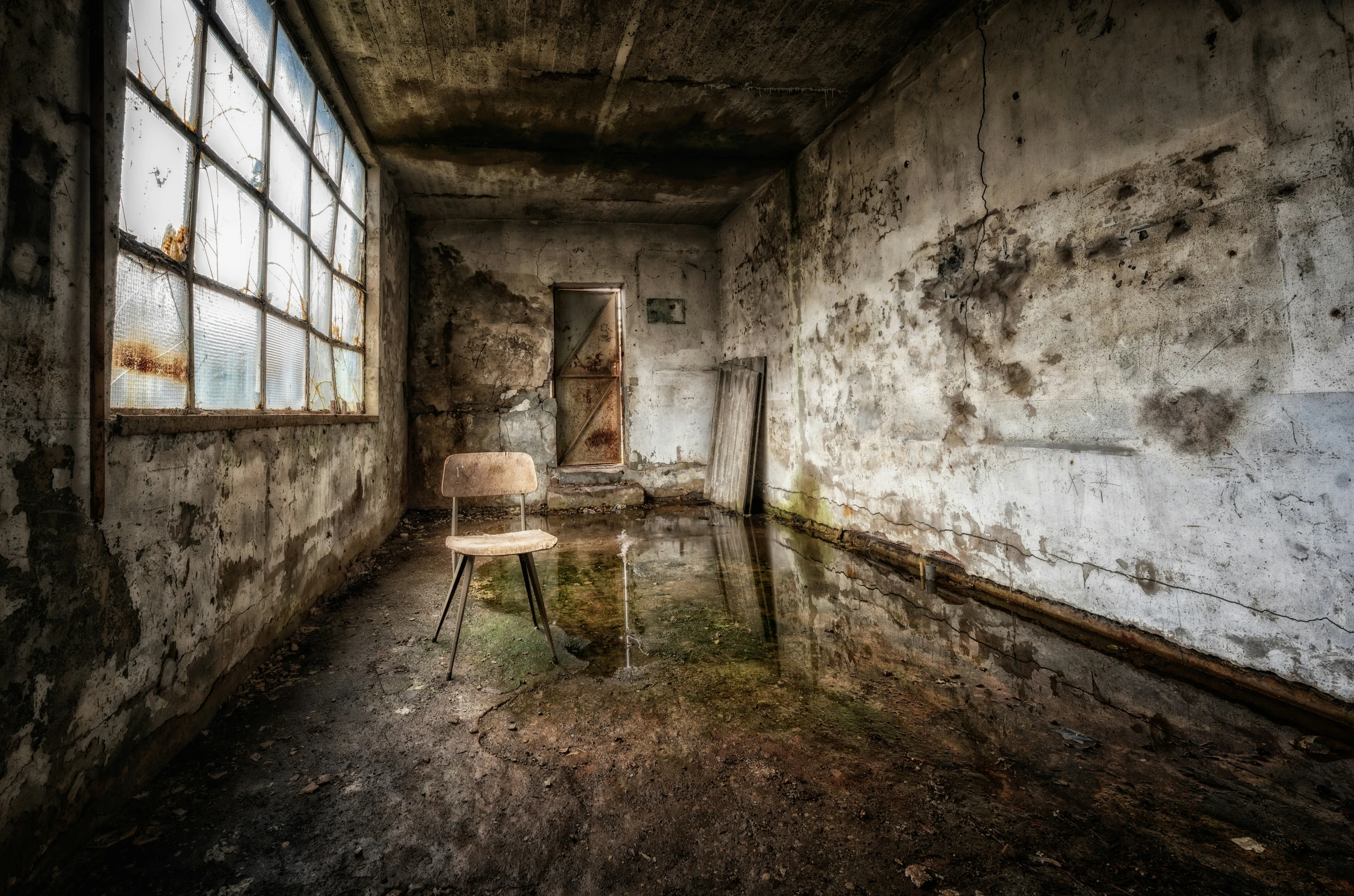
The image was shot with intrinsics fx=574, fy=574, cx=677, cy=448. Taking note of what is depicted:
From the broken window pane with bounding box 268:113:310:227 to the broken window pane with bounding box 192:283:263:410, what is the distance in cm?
63

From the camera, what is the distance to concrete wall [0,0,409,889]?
3.69 feet

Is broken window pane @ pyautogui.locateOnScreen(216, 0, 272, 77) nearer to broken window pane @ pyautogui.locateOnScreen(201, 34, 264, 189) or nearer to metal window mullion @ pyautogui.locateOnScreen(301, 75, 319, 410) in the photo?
broken window pane @ pyautogui.locateOnScreen(201, 34, 264, 189)

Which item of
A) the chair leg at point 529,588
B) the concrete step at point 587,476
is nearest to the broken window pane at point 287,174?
the chair leg at point 529,588

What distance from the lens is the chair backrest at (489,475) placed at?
2.67m

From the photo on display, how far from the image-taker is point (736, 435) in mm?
5836

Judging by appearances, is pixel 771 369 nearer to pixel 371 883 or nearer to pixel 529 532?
pixel 529 532

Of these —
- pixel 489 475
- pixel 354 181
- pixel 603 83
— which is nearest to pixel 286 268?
pixel 489 475

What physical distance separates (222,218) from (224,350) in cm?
49

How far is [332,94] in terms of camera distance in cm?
351

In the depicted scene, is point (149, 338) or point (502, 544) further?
point (502, 544)

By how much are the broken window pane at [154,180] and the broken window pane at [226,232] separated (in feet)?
0.37

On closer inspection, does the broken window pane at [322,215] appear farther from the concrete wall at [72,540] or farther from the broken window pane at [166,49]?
the concrete wall at [72,540]

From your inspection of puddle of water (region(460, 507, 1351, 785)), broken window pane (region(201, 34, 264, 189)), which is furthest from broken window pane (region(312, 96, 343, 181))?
puddle of water (region(460, 507, 1351, 785))

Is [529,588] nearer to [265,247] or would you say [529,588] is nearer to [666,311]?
[265,247]
